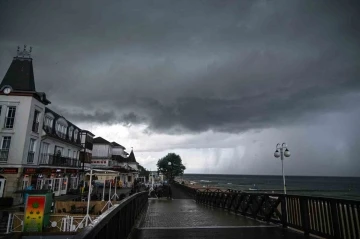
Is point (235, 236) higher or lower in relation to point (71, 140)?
lower

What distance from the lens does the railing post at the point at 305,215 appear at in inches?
257

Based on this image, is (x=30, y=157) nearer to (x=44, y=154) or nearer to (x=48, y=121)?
(x=44, y=154)

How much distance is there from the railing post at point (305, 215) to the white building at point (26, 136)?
2443 centimetres

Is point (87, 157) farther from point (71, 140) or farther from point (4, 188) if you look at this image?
point (4, 188)

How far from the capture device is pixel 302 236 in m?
6.36

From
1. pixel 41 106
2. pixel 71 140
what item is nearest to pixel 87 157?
pixel 71 140

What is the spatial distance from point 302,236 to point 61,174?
32.2 meters

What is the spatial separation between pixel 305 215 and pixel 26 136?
2562cm

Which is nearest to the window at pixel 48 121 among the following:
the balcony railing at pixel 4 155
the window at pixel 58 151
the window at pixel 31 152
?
the window at pixel 58 151

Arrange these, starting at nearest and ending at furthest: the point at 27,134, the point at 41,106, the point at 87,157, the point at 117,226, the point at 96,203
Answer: the point at 117,226
the point at 96,203
the point at 27,134
the point at 41,106
the point at 87,157

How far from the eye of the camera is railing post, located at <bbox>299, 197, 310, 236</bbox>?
21.4ft

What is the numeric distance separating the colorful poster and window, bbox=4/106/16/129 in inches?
605

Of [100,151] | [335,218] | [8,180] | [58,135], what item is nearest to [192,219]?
[335,218]

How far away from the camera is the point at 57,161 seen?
30062 mm
